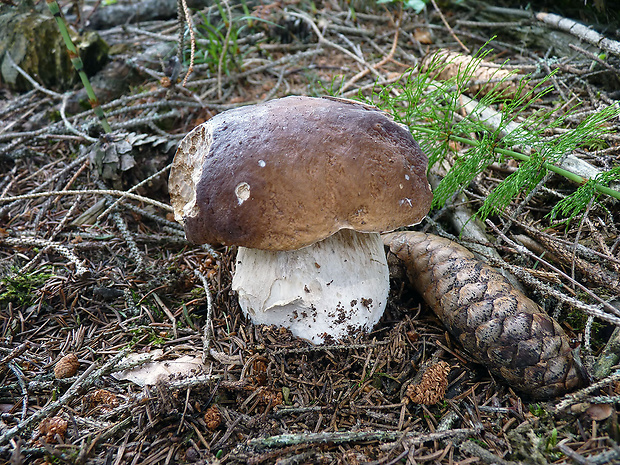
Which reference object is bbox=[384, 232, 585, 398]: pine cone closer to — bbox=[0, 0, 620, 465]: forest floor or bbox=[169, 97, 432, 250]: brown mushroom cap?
bbox=[0, 0, 620, 465]: forest floor

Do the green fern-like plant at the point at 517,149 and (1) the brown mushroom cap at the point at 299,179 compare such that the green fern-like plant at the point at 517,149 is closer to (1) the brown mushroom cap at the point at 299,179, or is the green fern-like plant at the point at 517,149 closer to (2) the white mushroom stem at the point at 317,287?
(1) the brown mushroom cap at the point at 299,179

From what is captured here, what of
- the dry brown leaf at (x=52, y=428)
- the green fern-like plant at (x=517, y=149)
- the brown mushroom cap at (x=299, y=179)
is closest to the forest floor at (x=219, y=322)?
the dry brown leaf at (x=52, y=428)

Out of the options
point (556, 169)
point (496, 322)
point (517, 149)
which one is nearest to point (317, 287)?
point (496, 322)

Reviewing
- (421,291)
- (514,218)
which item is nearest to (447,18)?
(514,218)

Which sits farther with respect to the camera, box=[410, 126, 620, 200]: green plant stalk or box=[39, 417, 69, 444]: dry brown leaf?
box=[410, 126, 620, 200]: green plant stalk

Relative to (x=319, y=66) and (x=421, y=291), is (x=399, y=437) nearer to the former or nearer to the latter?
(x=421, y=291)

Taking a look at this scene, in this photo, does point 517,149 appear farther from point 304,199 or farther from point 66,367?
point 66,367

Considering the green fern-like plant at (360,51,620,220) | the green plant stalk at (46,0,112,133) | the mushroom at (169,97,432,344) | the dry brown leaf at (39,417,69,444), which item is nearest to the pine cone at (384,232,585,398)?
the mushroom at (169,97,432,344)
